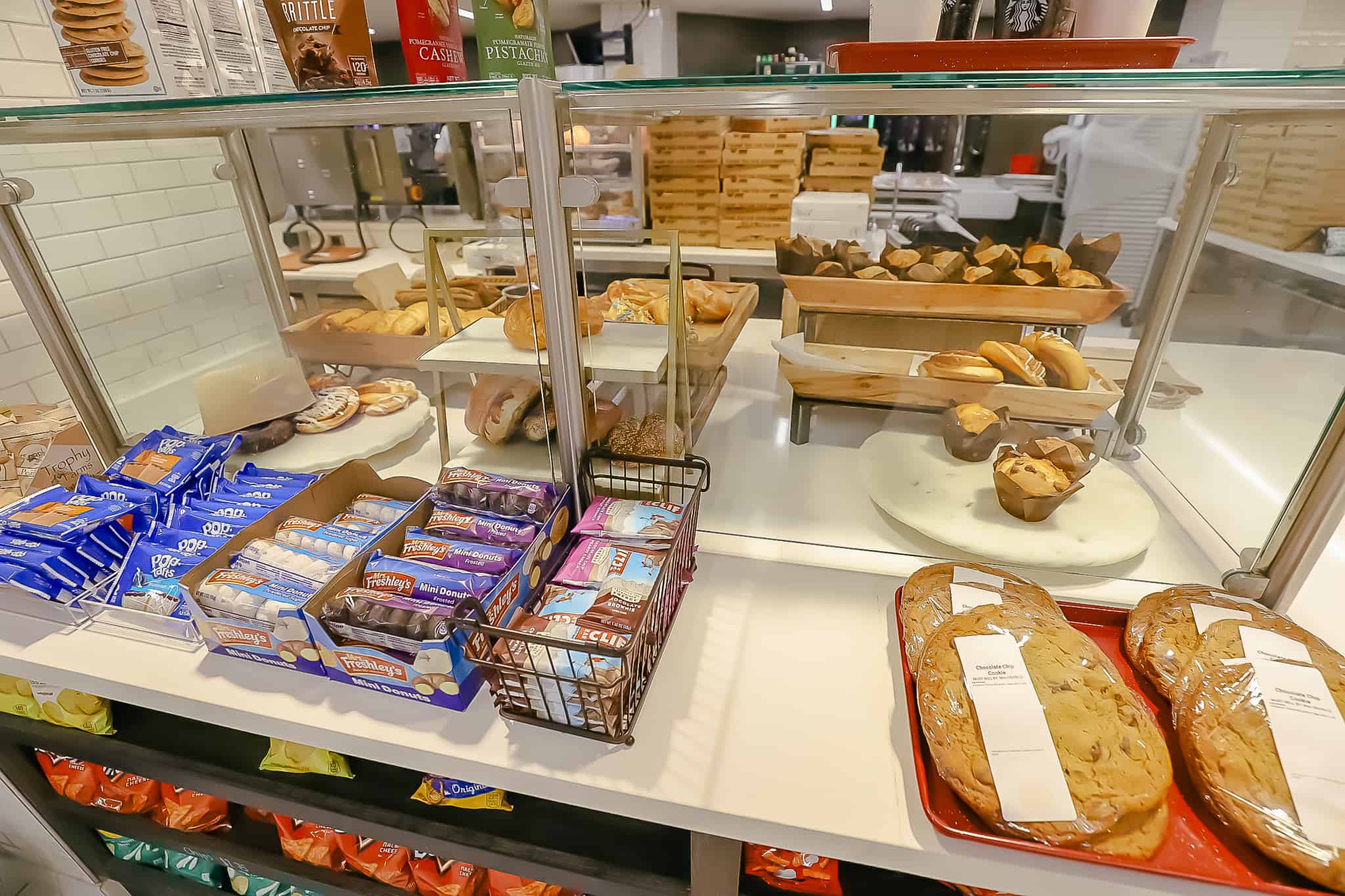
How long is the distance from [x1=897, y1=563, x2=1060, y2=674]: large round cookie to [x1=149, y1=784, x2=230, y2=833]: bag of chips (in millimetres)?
1206

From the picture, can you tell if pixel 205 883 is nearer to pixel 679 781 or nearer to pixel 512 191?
pixel 679 781

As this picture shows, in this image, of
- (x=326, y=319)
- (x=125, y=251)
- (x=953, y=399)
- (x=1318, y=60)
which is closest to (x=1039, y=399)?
(x=953, y=399)

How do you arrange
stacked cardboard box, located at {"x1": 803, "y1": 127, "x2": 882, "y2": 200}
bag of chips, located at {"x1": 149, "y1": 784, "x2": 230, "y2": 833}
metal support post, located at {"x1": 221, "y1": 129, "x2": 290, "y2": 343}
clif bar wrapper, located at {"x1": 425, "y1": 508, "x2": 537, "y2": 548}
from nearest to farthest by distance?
1. clif bar wrapper, located at {"x1": 425, "y1": 508, "x2": 537, "y2": 548}
2. bag of chips, located at {"x1": 149, "y1": 784, "x2": 230, "y2": 833}
3. metal support post, located at {"x1": 221, "y1": 129, "x2": 290, "y2": 343}
4. stacked cardboard box, located at {"x1": 803, "y1": 127, "x2": 882, "y2": 200}

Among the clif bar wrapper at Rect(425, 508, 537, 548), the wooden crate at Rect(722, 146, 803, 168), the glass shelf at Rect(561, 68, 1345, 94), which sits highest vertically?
the glass shelf at Rect(561, 68, 1345, 94)

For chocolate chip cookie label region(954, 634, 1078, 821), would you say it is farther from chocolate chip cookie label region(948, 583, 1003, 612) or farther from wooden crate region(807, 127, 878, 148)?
wooden crate region(807, 127, 878, 148)

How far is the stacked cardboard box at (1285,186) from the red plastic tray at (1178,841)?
629 millimetres

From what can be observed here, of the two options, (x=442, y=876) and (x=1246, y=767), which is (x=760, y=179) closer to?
(x=1246, y=767)

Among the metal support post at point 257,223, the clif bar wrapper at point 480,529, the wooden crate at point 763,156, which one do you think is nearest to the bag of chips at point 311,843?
the clif bar wrapper at point 480,529

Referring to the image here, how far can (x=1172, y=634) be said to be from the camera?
27.8 inches

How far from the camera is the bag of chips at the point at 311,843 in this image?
41.7 inches

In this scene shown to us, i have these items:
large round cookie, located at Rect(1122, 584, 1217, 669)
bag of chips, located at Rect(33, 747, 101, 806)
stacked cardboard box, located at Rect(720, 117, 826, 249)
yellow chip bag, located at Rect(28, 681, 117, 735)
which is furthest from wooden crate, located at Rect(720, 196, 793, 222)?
bag of chips, located at Rect(33, 747, 101, 806)

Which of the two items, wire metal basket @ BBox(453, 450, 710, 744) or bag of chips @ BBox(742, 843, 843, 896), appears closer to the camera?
wire metal basket @ BBox(453, 450, 710, 744)

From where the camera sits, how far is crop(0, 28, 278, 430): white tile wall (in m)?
1.15

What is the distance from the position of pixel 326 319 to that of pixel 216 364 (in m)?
0.22
